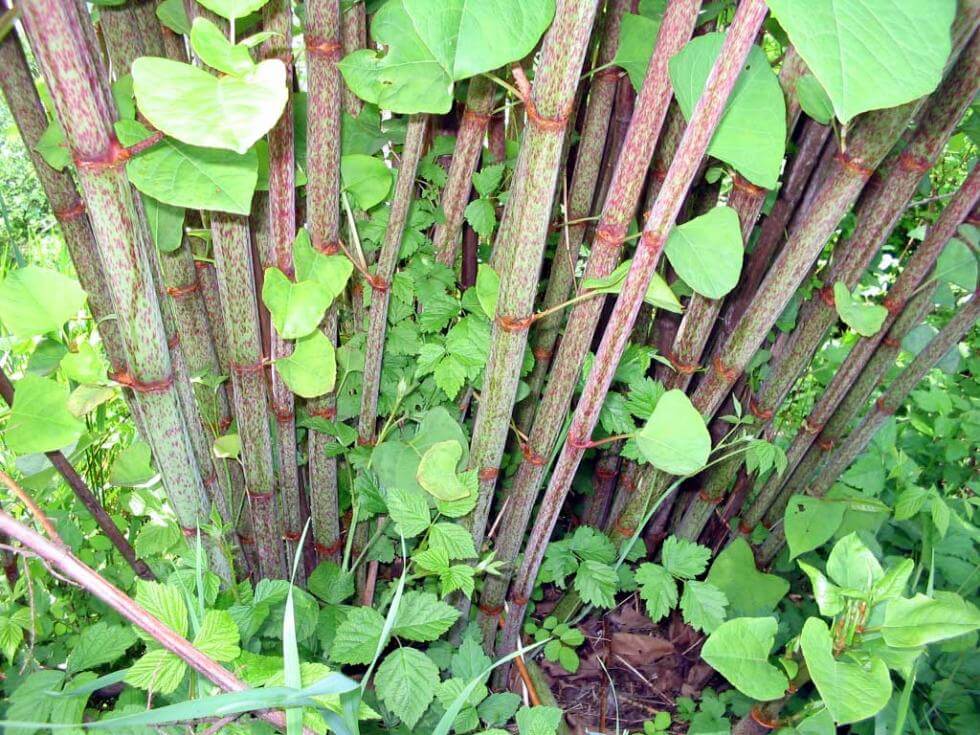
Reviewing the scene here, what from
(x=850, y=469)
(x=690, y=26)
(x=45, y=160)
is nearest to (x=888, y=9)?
(x=690, y=26)

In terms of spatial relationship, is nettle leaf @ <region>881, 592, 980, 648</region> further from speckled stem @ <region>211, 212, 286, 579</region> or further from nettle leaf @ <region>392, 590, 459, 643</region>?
speckled stem @ <region>211, 212, 286, 579</region>

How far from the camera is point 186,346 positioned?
83 cm

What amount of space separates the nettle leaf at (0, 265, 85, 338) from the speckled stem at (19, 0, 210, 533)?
0.05 meters

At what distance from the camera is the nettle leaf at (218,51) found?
1.45 ft

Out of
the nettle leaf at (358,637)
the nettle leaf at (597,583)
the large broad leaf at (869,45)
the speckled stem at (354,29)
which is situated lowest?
the nettle leaf at (597,583)

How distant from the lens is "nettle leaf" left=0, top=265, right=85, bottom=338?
22.2 inches

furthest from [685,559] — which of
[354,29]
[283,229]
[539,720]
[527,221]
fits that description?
[354,29]

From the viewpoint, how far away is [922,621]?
1.95 feet

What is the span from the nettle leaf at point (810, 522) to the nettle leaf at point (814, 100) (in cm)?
54

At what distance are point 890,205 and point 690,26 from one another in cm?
38

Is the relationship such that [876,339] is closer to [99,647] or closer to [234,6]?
[234,6]

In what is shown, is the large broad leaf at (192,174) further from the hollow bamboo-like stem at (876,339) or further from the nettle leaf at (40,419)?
the hollow bamboo-like stem at (876,339)

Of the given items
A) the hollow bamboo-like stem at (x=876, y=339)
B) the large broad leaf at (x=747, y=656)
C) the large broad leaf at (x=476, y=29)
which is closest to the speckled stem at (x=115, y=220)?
the large broad leaf at (x=476, y=29)

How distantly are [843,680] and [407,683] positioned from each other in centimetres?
41
